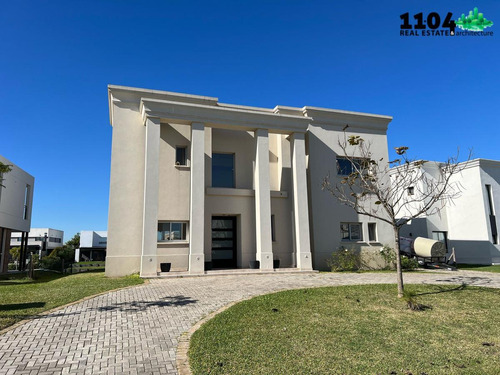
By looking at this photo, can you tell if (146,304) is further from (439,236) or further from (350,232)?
(439,236)

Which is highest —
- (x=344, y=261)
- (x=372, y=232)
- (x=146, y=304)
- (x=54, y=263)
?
(x=372, y=232)

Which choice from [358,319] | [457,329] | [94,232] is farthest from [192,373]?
[94,232]

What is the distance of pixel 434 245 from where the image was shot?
20.5 m

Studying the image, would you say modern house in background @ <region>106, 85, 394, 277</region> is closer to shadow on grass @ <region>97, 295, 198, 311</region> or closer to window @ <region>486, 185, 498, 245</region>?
shadow on grass @ <region>97, 295, 198, 311</region>

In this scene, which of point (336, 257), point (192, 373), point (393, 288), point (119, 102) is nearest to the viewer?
point (192, 373)

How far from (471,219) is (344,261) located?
13318 millimetres

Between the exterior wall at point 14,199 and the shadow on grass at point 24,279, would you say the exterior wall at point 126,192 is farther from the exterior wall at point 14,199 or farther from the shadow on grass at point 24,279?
the exterior wall at point 14,199

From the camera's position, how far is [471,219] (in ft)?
81.5

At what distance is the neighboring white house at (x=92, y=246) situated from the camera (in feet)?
194

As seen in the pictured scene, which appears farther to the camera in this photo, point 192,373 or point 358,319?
point 358,319

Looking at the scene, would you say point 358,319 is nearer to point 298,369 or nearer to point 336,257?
point 298,369

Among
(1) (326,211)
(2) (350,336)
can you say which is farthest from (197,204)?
(2) (350,336)

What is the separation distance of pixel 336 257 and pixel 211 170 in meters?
8.15

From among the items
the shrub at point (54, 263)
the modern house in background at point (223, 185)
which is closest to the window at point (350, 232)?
the modern house in background at point (223, 185)
